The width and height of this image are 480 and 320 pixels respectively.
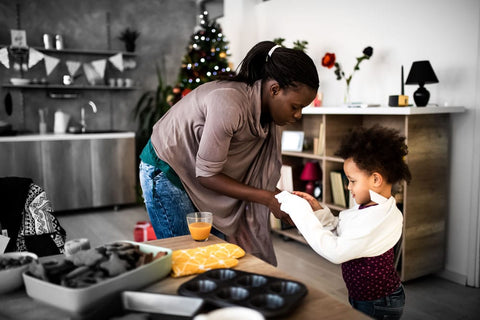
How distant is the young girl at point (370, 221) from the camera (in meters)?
1.27

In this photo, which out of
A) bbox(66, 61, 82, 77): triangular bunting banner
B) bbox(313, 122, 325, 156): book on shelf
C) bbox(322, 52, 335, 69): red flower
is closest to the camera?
bbox(313, 122, 325, 156): book on shelf

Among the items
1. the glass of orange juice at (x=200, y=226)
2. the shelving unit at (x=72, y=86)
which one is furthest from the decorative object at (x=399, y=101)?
the shelving unit at (x=72, y=86)

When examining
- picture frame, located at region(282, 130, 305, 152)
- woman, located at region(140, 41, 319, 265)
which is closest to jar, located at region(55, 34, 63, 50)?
picture frame, located at region(282, 130, 305, 152)

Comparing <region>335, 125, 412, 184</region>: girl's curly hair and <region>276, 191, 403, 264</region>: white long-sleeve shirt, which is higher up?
<region>335, 125, 412, 184</region>: girl's curly hair

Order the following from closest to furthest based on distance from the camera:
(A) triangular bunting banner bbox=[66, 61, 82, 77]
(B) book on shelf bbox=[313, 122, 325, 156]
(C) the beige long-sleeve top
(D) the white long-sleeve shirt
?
(D) the white long-sleeve shirt, (C) the beige long-sleeve top, (B) book on shelf bbox=[313, 122, 325, 156], (A) triangular bunting banner bbox=[66, 61, 82, 77]

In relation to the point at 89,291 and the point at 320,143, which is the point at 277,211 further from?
the point at 320,143

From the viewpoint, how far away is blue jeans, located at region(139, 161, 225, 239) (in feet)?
5.41

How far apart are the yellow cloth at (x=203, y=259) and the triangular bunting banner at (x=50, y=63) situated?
453 cm

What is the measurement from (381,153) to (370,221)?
0.71 feet

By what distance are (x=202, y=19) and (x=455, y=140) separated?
3012 mm

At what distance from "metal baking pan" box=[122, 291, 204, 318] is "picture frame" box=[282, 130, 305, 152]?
116 inches

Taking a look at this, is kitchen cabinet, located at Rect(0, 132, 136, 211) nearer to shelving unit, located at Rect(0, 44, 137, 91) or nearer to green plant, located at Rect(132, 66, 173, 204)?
green plant, located at Rect(132, 66, 173, 204)

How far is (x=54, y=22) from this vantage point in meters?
5.13

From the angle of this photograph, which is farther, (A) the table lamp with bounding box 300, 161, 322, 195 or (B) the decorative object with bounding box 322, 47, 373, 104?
(A) the table lamp with bounding box 300, 161, 322, 195
